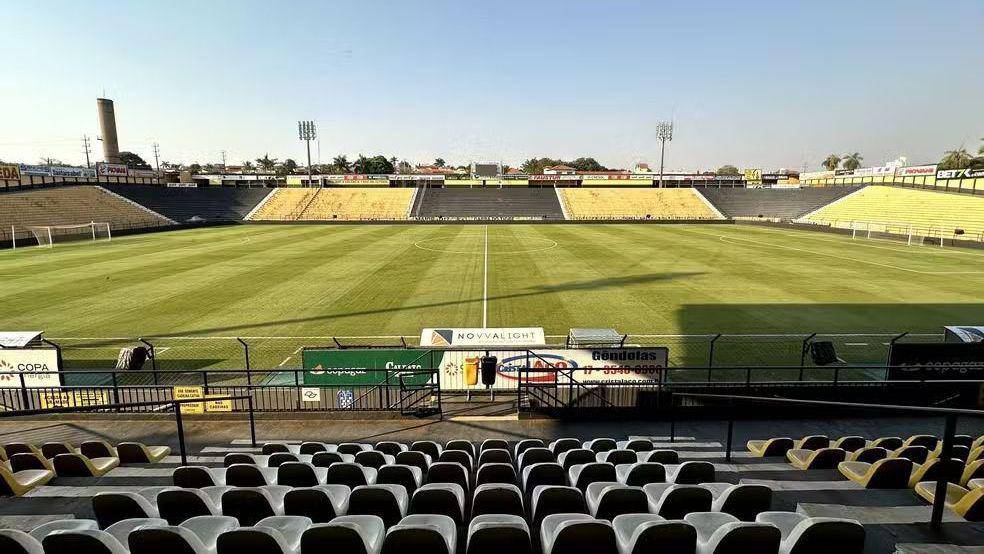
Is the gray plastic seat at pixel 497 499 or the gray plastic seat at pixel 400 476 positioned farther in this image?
the gray plastic seat at pixel 400 476

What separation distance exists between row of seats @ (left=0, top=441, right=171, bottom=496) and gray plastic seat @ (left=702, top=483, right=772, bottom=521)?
26.0ft

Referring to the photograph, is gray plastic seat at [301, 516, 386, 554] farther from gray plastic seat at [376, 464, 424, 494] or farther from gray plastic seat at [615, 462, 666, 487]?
gray plastic seat at [615, 462, 666, 487]

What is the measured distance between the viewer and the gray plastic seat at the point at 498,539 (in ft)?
11.3

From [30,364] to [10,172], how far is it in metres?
68.4

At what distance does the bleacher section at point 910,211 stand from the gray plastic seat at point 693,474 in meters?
61.6

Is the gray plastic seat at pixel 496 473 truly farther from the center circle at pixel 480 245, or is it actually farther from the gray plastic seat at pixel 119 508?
the center circle at pixel 480 245

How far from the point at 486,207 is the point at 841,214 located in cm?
5546

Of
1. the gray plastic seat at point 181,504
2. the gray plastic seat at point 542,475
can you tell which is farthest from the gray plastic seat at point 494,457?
the gray plastic seat at point 181,504

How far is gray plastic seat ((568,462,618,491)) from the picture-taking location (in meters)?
5.51

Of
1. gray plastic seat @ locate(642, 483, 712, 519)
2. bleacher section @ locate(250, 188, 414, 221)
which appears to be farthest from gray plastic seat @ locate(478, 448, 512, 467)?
bleacher section @ locate(250, 188, 414, 221)

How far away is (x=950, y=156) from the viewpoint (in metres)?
92.8

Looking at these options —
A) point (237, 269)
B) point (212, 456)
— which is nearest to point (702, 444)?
point (212, 456)

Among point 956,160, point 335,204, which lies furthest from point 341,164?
point 956,160

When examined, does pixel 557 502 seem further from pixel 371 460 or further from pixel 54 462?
pixel 54 462
